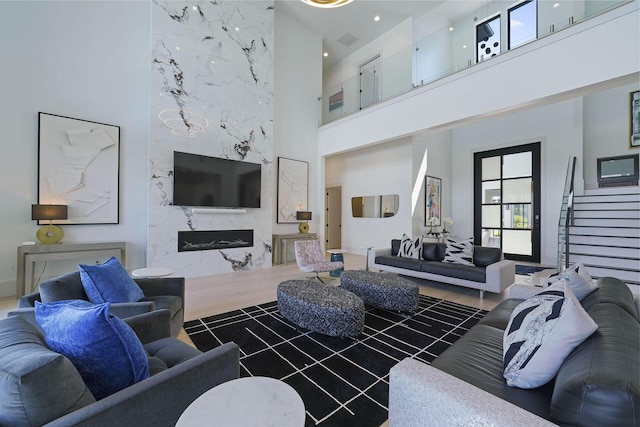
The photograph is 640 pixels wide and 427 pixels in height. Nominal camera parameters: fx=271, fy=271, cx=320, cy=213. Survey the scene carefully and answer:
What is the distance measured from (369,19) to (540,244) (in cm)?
733

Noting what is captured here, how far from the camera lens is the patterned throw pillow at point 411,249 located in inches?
194

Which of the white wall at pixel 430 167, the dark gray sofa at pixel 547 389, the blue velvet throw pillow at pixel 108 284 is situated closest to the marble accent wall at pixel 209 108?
the blue velvet throw pillow at pixel 108 284

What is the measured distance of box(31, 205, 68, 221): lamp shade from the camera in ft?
12.3

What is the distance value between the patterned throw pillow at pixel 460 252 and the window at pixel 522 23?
3155 millimetres

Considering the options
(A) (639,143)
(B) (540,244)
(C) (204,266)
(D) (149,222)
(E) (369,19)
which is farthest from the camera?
(E) (369,19)

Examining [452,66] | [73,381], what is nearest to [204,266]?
[73,381]

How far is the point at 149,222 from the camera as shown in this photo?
4.83 metres

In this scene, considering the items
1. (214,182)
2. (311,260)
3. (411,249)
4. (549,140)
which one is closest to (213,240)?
(214,182)

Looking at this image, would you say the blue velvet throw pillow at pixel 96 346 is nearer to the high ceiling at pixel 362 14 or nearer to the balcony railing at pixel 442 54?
the balcony railing at pixel 442 54

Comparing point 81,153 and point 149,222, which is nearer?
point 81,153

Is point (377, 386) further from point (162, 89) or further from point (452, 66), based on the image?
point (162, 89)

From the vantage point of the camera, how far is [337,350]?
7.94 feet

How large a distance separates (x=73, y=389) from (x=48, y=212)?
4.20m

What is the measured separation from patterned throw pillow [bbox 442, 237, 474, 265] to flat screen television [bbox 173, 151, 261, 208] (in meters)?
3.98
